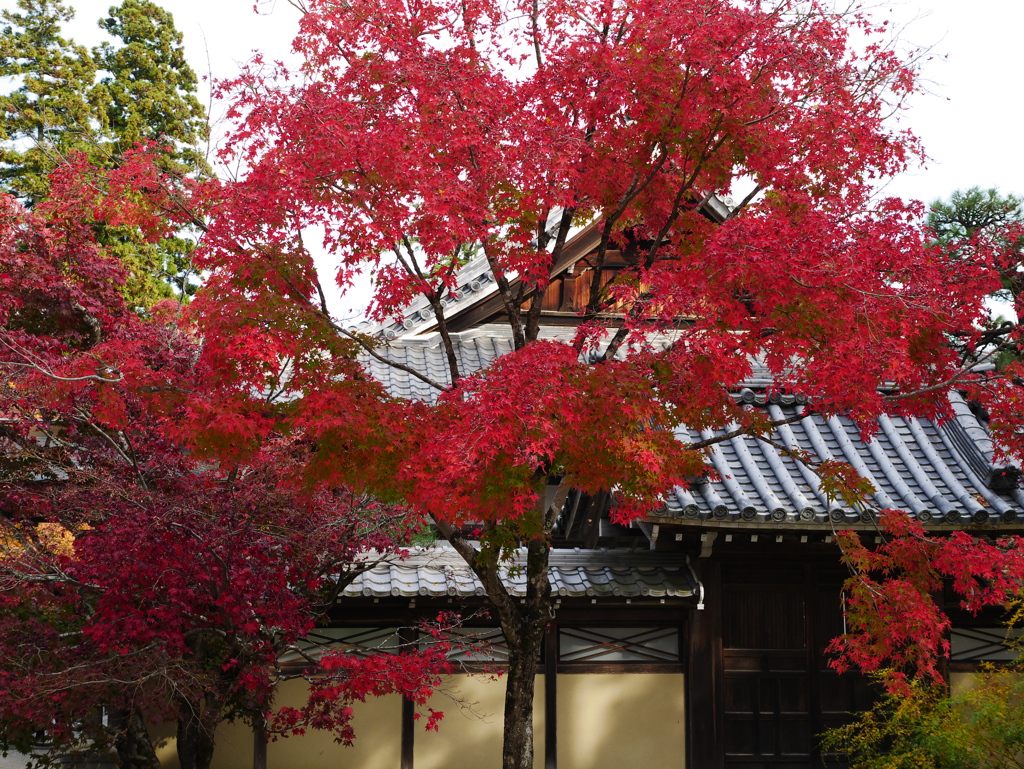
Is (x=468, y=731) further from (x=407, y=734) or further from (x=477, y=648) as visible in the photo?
(x=477, y=648)

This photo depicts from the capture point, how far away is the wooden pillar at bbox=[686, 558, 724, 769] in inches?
383

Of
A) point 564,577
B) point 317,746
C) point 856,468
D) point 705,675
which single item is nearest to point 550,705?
point 564,577

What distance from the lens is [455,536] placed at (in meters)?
6.95

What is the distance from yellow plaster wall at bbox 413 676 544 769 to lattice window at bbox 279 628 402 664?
2.53ft

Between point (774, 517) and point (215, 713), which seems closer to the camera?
point (215, 713)

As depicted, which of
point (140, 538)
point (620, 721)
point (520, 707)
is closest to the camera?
point (520, 707)

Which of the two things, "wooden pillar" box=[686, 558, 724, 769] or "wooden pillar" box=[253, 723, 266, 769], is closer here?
"wooden pillar" box=[253, 723, 266, 769]

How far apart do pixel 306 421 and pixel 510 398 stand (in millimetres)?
1459

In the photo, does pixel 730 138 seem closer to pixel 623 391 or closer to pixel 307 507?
pixel 623 391

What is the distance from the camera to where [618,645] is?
394 inches

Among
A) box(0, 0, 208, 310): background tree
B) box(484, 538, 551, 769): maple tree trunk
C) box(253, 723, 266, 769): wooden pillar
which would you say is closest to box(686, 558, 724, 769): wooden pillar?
box(484, 538, 551, 769): maple tree trunk

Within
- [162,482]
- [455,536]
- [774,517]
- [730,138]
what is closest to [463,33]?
[730,138]

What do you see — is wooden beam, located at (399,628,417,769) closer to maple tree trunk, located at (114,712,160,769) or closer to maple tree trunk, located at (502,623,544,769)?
maple tree trunk, located at (114,712,160,769)

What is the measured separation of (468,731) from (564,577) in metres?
2.00
